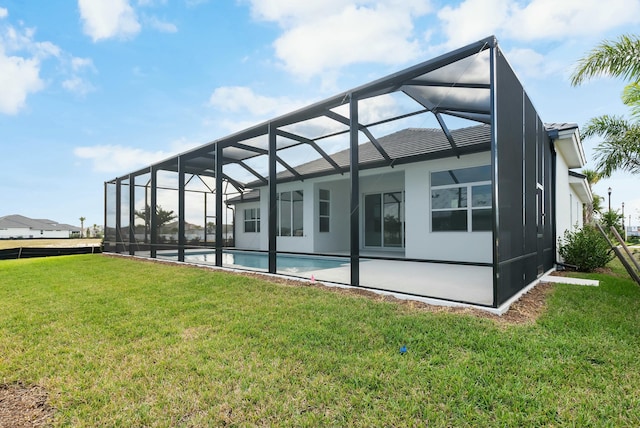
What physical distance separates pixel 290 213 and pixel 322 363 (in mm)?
11838

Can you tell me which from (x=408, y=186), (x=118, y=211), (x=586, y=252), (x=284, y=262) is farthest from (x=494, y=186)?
(x=118, y=211)

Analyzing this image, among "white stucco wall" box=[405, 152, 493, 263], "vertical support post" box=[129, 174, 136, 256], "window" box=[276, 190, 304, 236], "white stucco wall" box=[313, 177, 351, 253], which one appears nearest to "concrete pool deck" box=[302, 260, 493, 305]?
"white stucco wall" box=[405, 152, 493, 263]

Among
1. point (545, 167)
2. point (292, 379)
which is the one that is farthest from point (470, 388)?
point (545, 167)

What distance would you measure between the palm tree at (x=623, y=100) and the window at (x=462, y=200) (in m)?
3.09

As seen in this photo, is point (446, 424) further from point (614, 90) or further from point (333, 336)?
point (614, 90)

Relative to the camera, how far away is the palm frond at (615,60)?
691 centimetres

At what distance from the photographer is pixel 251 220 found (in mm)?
18078

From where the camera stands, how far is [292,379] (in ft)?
8.55

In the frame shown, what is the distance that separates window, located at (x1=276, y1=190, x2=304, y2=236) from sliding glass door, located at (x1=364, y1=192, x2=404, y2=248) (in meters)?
2.95

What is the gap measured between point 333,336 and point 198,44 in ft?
36.6

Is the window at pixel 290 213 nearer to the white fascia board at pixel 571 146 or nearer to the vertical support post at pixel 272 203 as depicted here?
the vertical support post at pixel 272 203

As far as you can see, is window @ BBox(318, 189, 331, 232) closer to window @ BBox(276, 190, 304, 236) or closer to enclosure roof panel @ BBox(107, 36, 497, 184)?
window @ BBox(276, 190, 304, 236)

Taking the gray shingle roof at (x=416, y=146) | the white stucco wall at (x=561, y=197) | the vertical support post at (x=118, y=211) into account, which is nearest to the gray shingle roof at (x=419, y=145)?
the gray shingle roof at (x=416, y=146)

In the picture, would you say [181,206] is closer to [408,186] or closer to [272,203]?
[272,203]
